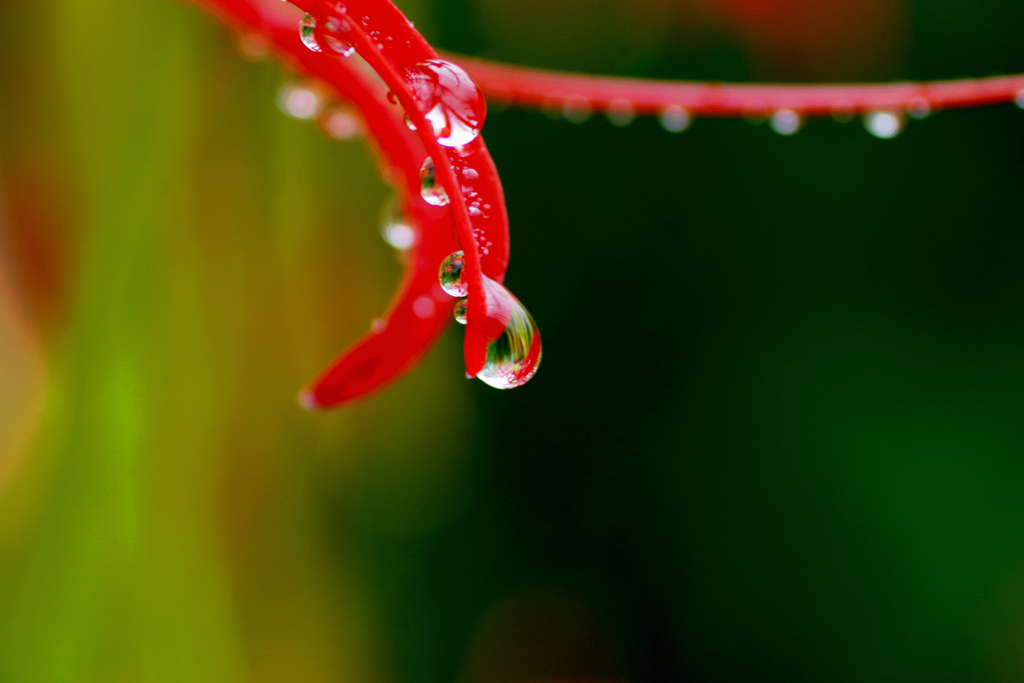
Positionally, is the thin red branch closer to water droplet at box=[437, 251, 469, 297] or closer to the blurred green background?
water droplet at box=[437, 251, 469, 297]

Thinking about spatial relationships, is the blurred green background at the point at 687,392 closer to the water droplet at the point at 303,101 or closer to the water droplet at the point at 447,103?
the water droplet at the point at 303,101

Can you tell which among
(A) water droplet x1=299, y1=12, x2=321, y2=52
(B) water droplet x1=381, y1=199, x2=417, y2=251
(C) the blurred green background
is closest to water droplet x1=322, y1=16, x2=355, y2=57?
(A) water droplet x1=299, y1=12, x2=321, y2=52

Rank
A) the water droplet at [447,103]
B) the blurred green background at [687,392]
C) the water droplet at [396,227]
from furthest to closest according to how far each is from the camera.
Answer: the blurred green background at [687,392] → the water droplet at [396,227] → the water droplet at [447,103]

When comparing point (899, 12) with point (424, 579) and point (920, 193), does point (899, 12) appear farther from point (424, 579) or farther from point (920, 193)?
point (424, 579)

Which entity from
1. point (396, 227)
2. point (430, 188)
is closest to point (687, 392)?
point (396, 227)

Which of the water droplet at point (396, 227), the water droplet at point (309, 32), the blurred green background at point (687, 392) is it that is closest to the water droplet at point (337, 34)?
the water droplet at point (309, 32)

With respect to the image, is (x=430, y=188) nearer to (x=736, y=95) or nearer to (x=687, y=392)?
(x=736, y=95)

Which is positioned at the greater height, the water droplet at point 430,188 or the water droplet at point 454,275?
the water droplet at point 430,188
